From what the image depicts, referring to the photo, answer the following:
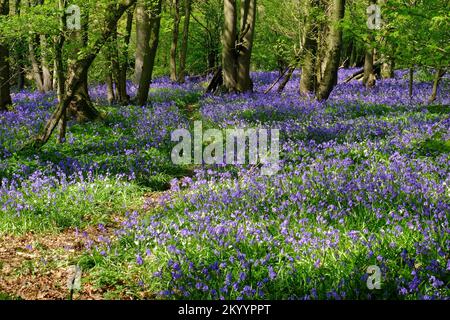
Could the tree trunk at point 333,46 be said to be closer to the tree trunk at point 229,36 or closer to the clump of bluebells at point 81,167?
the tree trunk at point 229,36

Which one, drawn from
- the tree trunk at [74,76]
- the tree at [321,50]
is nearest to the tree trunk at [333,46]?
the tree at [321,50]

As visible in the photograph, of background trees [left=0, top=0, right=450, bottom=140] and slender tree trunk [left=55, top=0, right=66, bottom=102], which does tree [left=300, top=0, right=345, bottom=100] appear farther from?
slender tree trunk [left=55, top=0, right=66, bottom=102]

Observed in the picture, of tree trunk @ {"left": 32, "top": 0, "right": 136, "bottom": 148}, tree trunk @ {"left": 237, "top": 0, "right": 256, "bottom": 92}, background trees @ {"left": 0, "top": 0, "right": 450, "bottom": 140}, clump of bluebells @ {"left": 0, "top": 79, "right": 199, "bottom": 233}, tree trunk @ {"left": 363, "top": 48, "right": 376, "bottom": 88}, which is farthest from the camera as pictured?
tree trunk @ {"left": 363, "top": 48, "right": 376, "bottom": 88}

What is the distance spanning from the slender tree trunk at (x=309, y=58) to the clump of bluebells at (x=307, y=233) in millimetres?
7726

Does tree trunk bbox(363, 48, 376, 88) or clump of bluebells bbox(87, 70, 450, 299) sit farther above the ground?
tree trunk bbox(363, 48, 376, 88)

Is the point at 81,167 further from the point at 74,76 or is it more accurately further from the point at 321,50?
the point at 321,50

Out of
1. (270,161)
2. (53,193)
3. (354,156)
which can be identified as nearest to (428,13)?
(354,156)

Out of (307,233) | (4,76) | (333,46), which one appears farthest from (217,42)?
(307,233)

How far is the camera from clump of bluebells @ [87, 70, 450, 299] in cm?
430

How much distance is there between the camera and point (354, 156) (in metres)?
8.58

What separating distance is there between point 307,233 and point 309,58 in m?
12.0

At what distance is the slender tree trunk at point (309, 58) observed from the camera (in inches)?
623

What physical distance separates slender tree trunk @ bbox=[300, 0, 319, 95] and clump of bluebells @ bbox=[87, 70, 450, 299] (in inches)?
304

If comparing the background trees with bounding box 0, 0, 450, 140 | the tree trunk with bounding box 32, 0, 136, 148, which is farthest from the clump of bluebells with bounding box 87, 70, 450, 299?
the tree trunk with bounding box 32, 0, 136, 148
